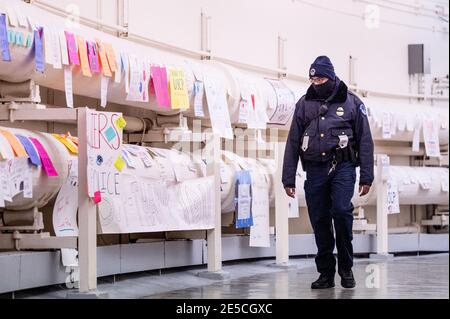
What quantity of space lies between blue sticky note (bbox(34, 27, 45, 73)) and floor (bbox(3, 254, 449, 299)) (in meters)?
0.99

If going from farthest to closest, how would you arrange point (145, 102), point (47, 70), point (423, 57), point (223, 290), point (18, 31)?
1. point (423, 57)
2. point (145, 102)
3. point (223, 290)
4. point (47, 70)
5. point (18, 31)

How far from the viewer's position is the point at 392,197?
322 inches

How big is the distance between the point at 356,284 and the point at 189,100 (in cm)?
140

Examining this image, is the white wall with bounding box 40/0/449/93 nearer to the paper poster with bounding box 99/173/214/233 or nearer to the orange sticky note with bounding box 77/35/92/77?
the orange sticky note with bounding box 77/35/92/77

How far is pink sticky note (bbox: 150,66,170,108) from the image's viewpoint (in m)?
5.54

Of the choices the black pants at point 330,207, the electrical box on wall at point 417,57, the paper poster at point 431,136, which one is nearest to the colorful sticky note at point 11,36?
the black pants at point 330,207

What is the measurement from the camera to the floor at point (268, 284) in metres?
4.82

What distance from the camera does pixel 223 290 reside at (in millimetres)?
5121

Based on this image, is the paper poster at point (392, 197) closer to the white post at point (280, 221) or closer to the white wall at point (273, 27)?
the white wall at point (273, 27)

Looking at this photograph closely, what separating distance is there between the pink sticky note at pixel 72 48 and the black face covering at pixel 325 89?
1117 millimetres

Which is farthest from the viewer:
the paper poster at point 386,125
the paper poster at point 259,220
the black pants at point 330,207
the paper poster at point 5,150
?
the paper poster at point 386,125


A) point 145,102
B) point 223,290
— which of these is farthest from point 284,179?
point 145,102

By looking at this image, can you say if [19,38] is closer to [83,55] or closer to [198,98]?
[83,55]

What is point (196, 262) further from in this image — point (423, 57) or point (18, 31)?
point (423, 57)
